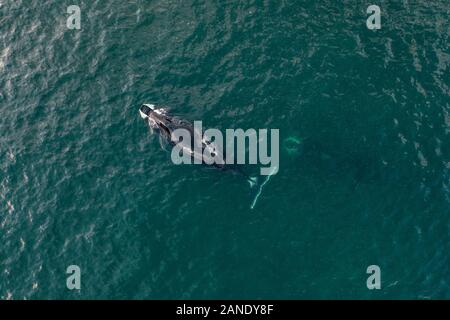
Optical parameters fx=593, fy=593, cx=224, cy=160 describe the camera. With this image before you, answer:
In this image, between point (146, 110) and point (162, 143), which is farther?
point (146, 110)

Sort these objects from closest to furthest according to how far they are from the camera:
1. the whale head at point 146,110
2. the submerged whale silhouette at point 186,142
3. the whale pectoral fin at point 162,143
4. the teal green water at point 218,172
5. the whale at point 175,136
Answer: the teal green water at point 218,172 < the submerged whale silhouette at point 186,142 < the whale at point 175,136 < the whale pectoral fin at point 162,143 < the whale head at point 146,110

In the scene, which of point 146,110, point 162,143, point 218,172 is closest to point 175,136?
point 162,143

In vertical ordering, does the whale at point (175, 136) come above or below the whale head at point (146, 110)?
below

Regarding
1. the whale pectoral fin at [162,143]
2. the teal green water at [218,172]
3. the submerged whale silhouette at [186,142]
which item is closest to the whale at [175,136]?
the submerged whale silhouette at [186,142]

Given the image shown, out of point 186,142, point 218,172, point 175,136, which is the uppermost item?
point 175,136

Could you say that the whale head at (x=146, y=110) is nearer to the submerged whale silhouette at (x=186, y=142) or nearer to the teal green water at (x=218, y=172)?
the submerged whale silhouette at (x=186, y=142)

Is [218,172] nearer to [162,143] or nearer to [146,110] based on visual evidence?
[162,143]

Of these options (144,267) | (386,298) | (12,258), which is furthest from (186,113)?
(386,298)

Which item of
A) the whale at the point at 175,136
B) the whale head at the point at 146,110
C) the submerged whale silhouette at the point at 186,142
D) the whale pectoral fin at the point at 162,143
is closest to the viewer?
the submerged whale silhouette at the point at 186,142

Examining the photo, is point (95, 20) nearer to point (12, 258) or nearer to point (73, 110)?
point (73, 110)

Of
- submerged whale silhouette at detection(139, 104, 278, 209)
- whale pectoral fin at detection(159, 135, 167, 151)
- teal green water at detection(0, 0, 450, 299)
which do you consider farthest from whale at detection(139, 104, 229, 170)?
teal green water at detection(0, 0, 450, 299)
